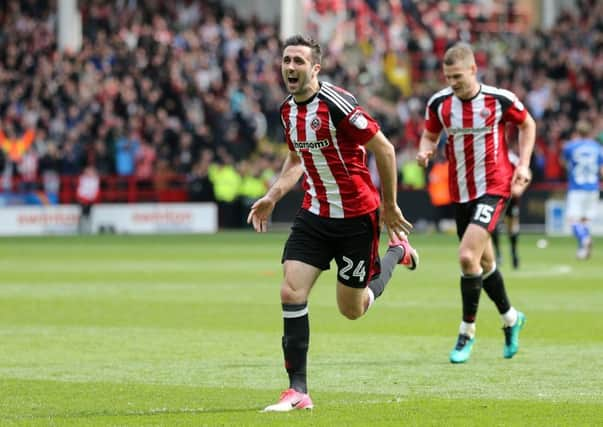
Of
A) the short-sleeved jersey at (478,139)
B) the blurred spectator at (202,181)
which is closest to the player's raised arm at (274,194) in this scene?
the short-sleeved jersey at (478,139)

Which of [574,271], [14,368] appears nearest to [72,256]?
[574,271]

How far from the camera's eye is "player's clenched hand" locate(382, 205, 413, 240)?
7996mm

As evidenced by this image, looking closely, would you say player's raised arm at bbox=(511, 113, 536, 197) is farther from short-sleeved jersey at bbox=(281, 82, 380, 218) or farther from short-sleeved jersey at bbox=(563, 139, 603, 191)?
short-sleeved jersey at bbox=(563, 139, 603, 191)

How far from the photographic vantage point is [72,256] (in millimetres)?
24422

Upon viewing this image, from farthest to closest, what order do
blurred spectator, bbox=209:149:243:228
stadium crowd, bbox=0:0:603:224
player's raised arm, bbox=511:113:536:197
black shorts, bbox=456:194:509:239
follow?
stadium crowd, bbox=0:0:603:224, blurred spectator, bbox=209:149:243:228, black shorts, bbox=456:194:509:239, player's raised arm, bbox=511:113:536:197

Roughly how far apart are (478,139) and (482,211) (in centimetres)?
58

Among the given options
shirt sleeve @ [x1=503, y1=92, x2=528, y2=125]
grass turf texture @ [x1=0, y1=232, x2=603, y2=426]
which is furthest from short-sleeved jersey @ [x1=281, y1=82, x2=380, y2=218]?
shirt sleeve @ [x1=503, y1=92, x2=528, y2=125]

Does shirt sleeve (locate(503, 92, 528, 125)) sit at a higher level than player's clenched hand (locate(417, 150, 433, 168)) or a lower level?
higher

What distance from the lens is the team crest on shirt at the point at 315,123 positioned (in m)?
8.12

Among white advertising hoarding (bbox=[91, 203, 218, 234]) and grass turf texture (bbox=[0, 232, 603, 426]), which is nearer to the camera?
grass turf texture (bbox=[0, 232, 603, 426])

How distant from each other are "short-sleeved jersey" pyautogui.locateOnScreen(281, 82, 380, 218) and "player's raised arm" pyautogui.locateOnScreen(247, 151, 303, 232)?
16cm

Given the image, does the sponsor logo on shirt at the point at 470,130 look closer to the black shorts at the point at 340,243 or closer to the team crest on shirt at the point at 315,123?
the black shorts at the point at 340,243

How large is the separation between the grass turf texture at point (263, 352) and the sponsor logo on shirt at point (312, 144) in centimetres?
146

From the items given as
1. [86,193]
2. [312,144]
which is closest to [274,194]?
[312,144]
